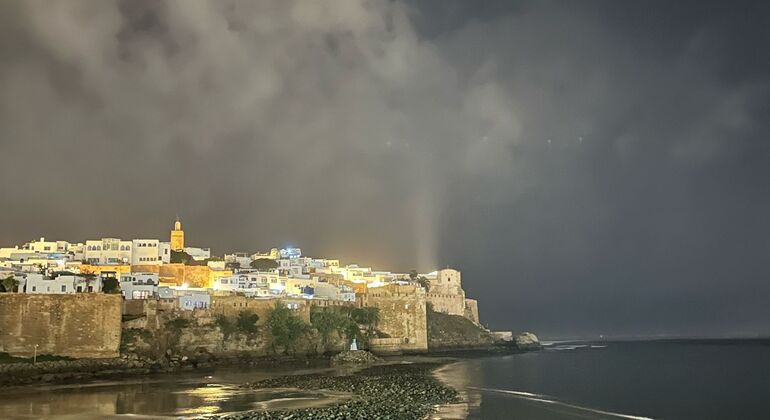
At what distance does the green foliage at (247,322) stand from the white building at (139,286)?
8306 mm

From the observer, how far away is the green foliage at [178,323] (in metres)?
42.9

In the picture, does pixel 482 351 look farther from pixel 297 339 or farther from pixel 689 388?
pixel 689 388

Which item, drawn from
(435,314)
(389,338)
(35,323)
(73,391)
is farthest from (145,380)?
(435,314)

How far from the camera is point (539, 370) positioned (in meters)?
Answer: 47.2

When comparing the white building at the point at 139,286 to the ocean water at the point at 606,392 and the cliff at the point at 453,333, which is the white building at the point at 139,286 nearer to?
the ocean water at the point at 606,392

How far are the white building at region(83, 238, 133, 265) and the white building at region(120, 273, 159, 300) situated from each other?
11278 millimetres

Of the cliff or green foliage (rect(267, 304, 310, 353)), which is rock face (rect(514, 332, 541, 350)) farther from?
green foliage (rect(267, 304, 310, 353))

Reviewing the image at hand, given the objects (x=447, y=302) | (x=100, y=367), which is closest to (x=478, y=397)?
(x=100, y=367)

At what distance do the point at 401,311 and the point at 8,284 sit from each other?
33176mm

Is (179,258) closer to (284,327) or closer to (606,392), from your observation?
(284,327)

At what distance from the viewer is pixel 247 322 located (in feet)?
153

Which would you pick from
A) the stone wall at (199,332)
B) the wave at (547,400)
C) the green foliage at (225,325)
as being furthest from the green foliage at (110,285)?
the wave at (547,400)

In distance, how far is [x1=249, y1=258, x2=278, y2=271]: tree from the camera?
7919 cm

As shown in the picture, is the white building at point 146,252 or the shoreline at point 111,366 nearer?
the shoreline at point 111,366
